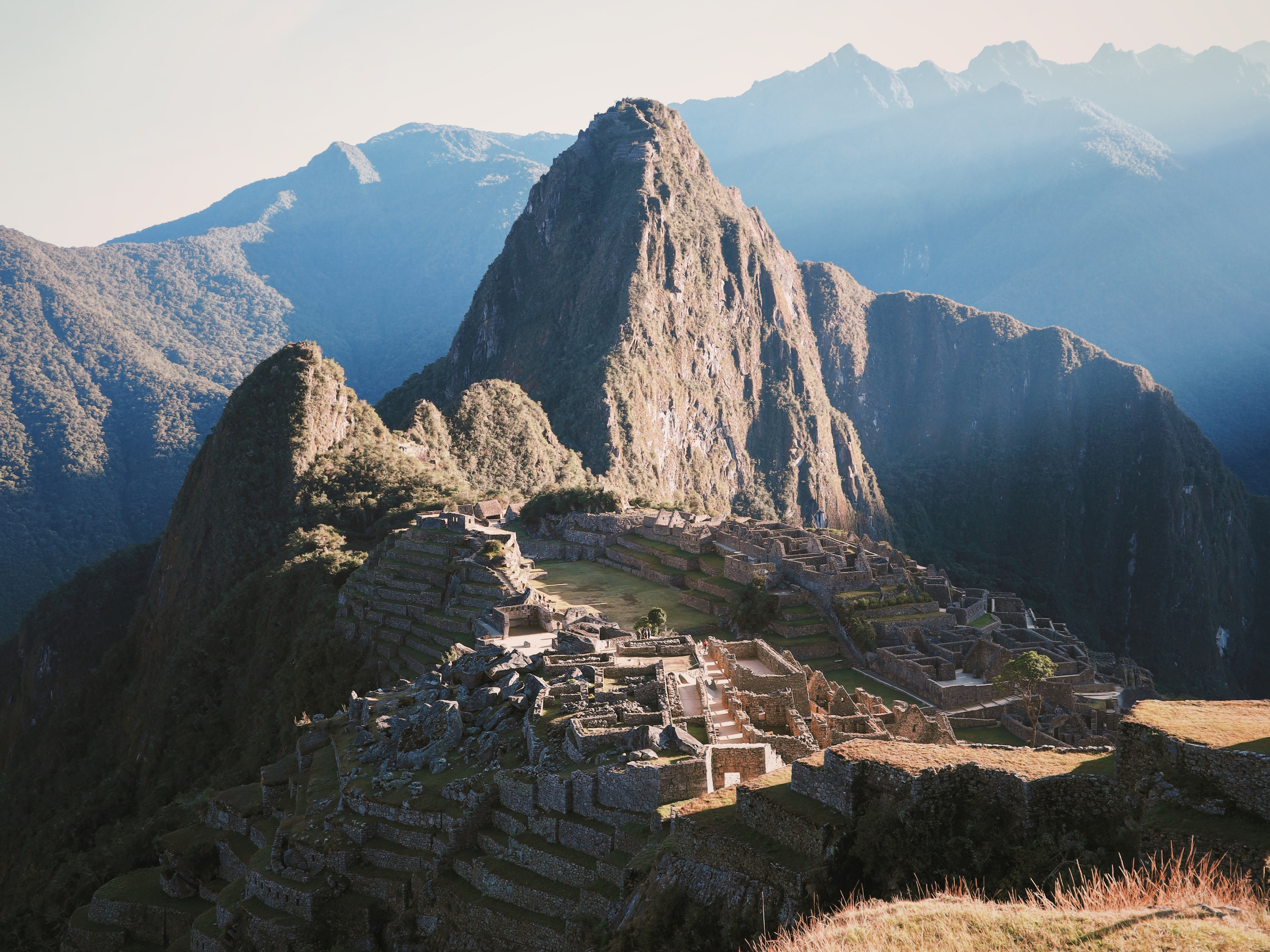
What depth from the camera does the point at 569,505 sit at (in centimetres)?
7088

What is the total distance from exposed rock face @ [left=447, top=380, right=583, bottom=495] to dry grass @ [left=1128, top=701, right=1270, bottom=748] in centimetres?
7840

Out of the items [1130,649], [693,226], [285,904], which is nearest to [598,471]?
[693,226]

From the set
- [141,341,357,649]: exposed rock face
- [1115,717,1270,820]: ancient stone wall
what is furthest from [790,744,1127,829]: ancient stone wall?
[141,341,357,649]: exposed rock face

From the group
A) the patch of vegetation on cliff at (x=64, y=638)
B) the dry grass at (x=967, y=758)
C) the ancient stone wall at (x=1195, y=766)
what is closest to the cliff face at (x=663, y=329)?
the patch of vegetation on cliff at (x=64, y=638)

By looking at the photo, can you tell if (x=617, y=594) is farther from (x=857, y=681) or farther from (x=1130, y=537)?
(x=1130, y=537)

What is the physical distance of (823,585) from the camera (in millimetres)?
48438

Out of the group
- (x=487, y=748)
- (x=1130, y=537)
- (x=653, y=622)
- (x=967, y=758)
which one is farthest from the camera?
(x=1130, y=537)

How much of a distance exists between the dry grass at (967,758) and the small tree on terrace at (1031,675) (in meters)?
21.4

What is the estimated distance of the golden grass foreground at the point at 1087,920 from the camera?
8.20 metres

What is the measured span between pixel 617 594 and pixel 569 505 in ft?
68.8

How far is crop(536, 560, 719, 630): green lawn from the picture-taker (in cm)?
4534

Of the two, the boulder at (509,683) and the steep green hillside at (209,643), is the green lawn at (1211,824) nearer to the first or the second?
the boulder at (509,683)

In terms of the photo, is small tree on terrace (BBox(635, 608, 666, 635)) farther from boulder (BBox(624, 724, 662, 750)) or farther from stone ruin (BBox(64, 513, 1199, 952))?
boulder (BBox(624, 724, 662, 750))

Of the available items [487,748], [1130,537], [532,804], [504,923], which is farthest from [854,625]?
[1130,537]
